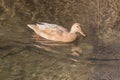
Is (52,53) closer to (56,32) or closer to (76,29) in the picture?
(56,32)

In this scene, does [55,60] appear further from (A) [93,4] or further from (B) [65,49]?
(A) [93,4]

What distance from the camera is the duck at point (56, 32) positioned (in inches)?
391

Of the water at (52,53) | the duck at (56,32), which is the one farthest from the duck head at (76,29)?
the water at (52,53)

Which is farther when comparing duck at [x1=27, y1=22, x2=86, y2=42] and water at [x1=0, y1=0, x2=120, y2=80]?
duck at [x1=27, y1=22, x2=86, y2=42]

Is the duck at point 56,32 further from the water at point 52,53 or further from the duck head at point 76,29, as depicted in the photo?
the water at point 52,53

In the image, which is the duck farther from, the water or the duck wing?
the water

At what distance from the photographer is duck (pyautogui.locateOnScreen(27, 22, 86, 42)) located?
9930 millimetres

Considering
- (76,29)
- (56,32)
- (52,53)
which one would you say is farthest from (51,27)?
(52,53)

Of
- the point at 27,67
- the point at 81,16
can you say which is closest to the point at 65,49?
the point at 27,67

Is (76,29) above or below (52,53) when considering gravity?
above

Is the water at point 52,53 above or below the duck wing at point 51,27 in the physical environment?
below

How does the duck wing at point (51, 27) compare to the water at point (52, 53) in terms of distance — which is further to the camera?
the duck wing at point (51, 27)

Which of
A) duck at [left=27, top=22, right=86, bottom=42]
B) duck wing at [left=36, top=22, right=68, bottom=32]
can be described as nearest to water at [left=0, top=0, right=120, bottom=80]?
duck at [left=27, top=22, right=86, bottom=42]

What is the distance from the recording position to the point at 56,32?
997 cm
